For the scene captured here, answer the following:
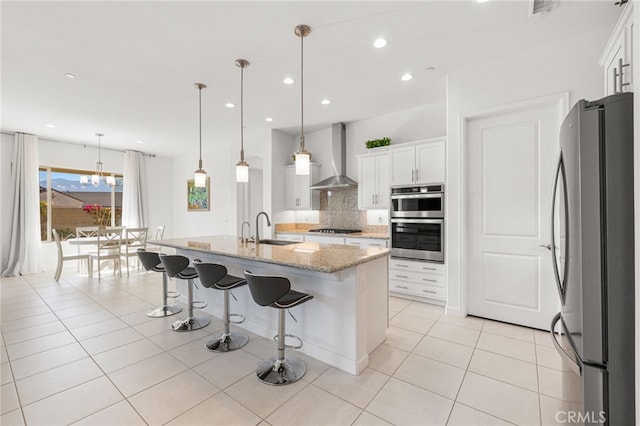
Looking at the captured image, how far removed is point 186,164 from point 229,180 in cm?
213

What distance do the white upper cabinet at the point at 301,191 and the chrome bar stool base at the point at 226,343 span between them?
10.5 ft

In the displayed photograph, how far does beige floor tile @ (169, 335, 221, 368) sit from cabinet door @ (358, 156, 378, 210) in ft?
10.3

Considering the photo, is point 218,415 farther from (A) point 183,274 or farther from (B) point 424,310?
(B) point 424,310

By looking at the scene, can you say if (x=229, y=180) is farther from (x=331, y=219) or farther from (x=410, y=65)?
(x=410, y=65)

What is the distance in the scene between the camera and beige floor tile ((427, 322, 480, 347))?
9.34ft

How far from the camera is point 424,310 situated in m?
3.70

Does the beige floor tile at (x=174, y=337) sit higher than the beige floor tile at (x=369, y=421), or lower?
higher

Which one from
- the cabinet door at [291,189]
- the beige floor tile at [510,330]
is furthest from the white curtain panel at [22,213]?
the beige floor tile at [510,330]

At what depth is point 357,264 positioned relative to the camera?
2.19 metres

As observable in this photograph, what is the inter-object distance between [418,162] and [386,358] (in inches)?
108

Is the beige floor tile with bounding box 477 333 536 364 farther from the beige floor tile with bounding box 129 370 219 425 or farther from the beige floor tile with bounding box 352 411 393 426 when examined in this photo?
the beige floor tile with bounding box 129 370 219 425

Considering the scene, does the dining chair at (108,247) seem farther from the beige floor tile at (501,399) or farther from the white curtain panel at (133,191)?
the beige floor tile at (501,399)

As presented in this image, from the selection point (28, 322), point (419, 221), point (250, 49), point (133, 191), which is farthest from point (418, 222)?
point (133, 191)

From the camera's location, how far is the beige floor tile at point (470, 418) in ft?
5.76
